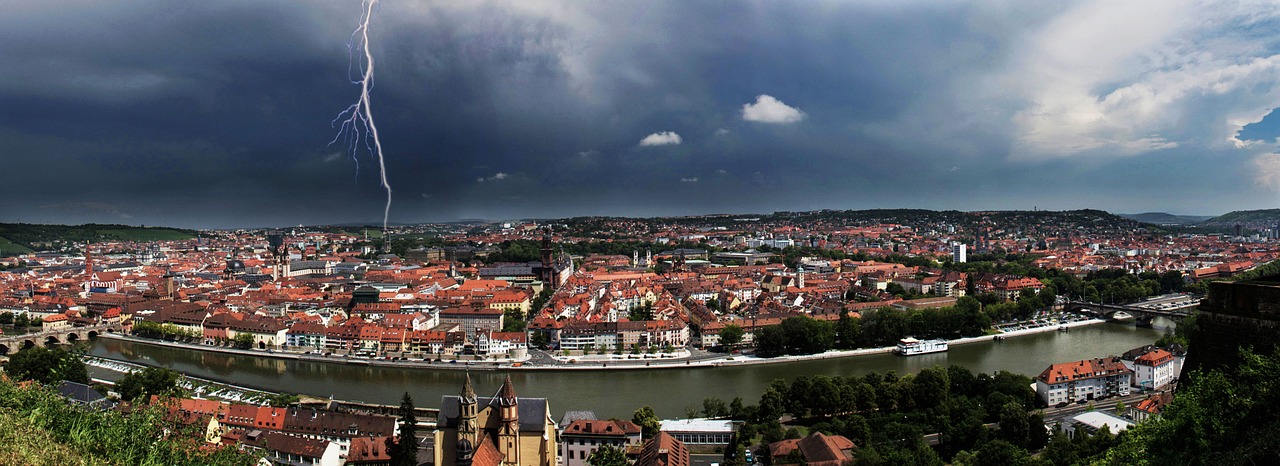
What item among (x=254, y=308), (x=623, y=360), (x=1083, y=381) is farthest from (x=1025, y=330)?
(x=254, y=308)

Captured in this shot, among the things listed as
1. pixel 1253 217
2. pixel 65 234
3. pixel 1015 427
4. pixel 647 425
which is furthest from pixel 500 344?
pixel 1253 217

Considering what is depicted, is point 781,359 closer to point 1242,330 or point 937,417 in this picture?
point 937,417

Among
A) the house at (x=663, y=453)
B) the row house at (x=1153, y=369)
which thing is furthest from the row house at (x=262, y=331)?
the row house at (x=1153, y=369)

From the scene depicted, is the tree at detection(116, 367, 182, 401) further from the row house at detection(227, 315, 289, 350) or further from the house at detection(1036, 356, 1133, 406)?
the house at detection(1036, 356, 1133, 406)

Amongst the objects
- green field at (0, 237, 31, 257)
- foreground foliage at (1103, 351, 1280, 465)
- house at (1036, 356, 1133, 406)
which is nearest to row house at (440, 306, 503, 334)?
house at (1036, 356, 1133, 406)

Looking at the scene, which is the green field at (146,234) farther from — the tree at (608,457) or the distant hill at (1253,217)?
the distant hill at (1253,217)

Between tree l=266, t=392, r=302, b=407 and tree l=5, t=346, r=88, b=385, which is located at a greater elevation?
tree l=5, t=346, r=88, b=385

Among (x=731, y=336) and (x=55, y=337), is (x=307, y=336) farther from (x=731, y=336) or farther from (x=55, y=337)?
(x=731, y=336)
